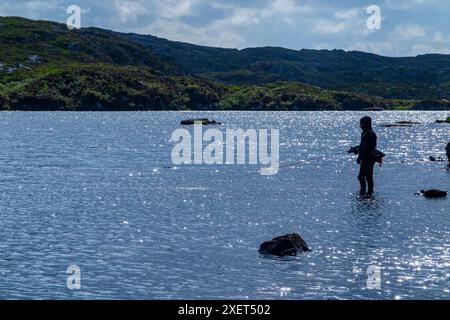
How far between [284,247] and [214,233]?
6775mm

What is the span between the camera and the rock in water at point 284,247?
30.9 m

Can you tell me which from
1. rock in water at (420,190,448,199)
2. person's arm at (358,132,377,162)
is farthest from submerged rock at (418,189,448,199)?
person's arm at (358,132,377,162)

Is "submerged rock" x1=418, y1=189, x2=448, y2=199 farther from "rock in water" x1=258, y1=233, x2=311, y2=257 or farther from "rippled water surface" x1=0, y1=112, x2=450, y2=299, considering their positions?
"rock in water" x1=258, y1=233, x2=311, y2=257

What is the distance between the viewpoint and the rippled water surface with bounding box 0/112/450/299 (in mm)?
25750

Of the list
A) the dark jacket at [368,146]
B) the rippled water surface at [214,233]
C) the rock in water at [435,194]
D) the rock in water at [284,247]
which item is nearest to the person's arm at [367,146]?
the dark jacket at [368,146]

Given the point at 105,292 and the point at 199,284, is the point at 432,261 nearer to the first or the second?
the point at 199,284

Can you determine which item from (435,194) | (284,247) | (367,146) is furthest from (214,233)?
(435,194)

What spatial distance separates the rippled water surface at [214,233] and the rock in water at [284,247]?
709 millimetres

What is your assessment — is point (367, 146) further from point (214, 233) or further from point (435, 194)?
point (214, 233)

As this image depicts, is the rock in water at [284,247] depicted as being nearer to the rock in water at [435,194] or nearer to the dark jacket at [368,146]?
the dark jacket at [368,146]

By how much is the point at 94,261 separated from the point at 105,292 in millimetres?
5156

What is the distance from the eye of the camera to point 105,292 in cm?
2486

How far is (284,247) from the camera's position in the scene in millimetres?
31078
